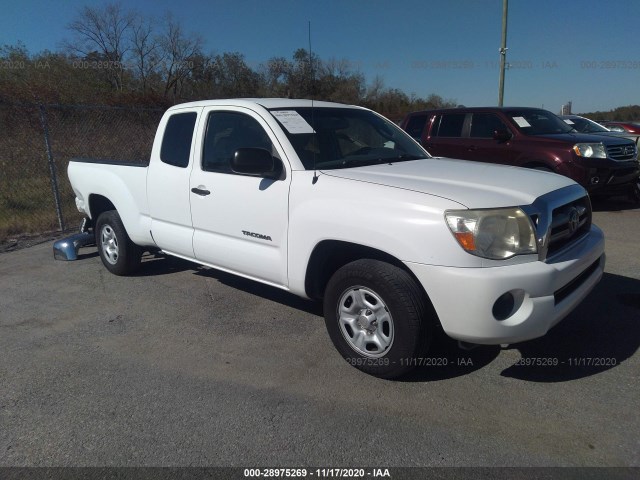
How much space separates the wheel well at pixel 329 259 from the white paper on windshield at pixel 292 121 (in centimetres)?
102

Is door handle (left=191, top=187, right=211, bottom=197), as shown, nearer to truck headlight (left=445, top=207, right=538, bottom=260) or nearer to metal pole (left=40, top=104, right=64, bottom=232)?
truck headlight (left=445, top=207, right=538, bottom=260)

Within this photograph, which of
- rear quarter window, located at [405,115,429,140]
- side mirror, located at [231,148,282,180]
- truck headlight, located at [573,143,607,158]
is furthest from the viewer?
rear quarter window, located at [405,115,429,140]

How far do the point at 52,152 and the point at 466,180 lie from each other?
29.5 feet

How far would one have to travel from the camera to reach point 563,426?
9.21 feet

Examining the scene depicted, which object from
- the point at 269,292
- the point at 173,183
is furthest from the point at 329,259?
the point at 173,183

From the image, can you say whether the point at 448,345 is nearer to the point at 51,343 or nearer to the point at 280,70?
the point at 51,343

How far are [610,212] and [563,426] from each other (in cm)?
707

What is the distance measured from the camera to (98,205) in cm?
602

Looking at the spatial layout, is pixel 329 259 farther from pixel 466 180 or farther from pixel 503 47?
pixel 503 47

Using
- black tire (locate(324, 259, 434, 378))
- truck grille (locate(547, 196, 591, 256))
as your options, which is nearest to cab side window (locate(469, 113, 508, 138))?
truck grille (locate(547, 196, 591, 256))

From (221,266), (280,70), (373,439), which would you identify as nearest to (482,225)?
(373,439)

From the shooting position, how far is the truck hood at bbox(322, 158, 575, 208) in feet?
9.84

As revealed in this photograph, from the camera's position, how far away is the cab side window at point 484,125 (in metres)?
8.96

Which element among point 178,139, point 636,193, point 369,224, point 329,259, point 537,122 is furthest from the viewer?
point 636,193
